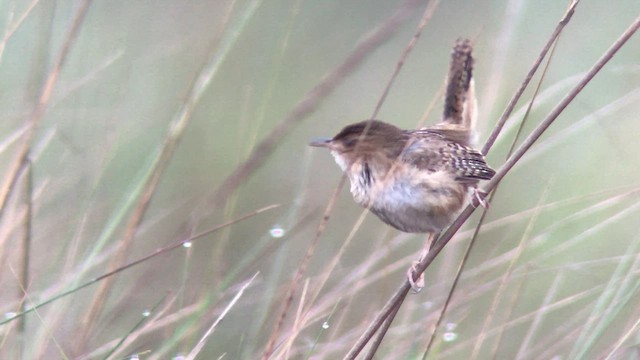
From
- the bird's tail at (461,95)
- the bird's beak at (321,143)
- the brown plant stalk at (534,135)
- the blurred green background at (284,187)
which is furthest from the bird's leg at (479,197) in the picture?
the bird's tail at (461,95)

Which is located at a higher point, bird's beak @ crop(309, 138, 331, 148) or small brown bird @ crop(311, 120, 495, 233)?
bird's beak @ crop(309, 138, 331, 148)

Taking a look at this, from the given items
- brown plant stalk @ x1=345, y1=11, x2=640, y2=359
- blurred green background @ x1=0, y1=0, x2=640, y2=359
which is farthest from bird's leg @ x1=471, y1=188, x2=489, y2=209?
brown plant stalk @ x1=345, y1=11, x2=640, y2=359

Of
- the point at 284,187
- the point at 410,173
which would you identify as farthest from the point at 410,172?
the point at 284,187

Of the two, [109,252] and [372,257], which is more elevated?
[109,252]

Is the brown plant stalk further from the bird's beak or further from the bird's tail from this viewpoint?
the bird's tail

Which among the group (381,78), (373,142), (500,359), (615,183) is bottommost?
(500,359)

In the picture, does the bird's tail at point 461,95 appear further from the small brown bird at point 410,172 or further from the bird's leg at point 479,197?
the bird's leg at point 479,197

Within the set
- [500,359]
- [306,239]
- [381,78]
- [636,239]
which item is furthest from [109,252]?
[381,78]

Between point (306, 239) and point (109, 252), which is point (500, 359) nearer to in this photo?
point (306, 239)
